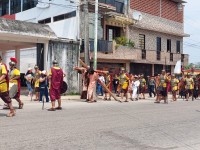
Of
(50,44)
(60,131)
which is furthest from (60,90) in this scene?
(50,44)

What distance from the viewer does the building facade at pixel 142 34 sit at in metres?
26.4

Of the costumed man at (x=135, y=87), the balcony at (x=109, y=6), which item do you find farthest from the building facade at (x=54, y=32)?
the costumed man at (x=135, y=87)

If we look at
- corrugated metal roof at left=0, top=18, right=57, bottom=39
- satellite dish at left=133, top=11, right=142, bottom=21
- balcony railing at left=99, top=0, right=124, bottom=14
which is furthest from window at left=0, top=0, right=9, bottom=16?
corrugated metal roof at left=0, top=18, right=57, bottom=39

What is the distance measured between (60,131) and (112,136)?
46.7 inches

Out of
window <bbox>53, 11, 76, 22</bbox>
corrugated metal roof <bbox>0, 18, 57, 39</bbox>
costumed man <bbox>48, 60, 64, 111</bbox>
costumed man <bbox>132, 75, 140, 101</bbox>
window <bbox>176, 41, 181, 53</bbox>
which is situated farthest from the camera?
window <bbox>176, 41, 181, 53</bbox>

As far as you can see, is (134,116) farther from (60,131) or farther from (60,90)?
(60,131)

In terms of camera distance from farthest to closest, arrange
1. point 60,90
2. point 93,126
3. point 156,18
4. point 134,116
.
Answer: point 156,18
point 60,90
point 134,116
point 93,126

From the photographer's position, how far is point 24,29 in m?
19.7

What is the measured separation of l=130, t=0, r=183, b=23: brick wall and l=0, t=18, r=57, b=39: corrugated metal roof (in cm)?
1119

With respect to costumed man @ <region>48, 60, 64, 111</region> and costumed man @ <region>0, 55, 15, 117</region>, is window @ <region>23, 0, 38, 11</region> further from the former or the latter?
costumed man @ <region>0, 55, 15, 117</region>

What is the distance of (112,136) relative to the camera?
751 cm

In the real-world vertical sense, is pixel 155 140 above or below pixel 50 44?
below

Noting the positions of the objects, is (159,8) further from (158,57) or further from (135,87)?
(135,87)

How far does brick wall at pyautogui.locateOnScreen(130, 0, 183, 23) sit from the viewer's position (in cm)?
3059
